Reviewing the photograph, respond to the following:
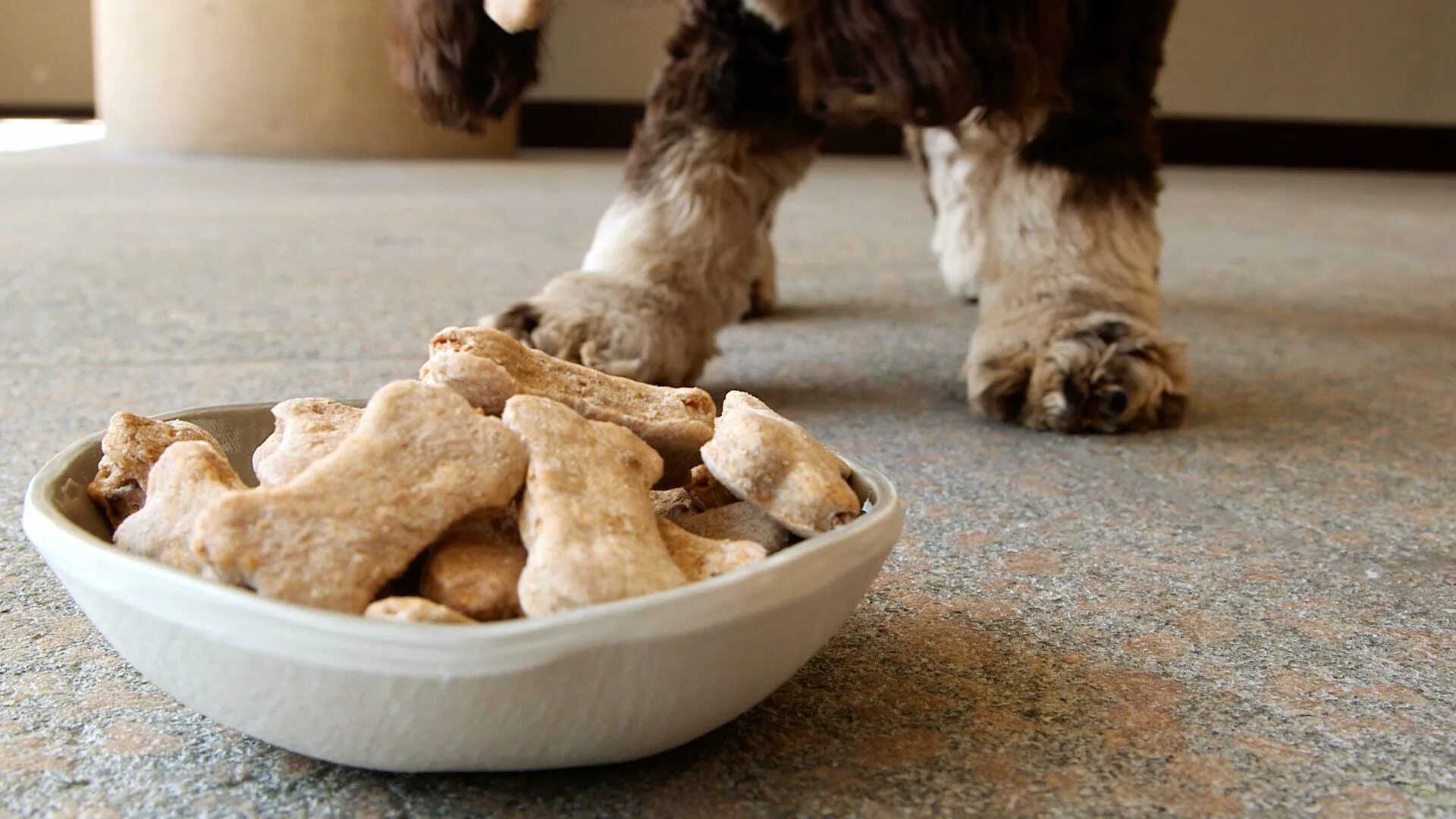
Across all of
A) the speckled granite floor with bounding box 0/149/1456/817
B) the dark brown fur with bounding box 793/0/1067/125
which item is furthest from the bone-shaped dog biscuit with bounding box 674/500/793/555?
the dark brown fur with bounding box 793/0/1067/125

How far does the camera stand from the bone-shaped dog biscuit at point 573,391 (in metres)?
0.74

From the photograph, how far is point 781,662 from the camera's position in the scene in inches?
26.6

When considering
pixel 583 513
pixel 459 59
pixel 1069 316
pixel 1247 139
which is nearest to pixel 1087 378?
pixel 1069 316

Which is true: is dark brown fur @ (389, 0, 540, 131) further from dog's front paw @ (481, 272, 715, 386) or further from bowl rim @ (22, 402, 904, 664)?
bowl rim @ (22, 402, 904, 664)

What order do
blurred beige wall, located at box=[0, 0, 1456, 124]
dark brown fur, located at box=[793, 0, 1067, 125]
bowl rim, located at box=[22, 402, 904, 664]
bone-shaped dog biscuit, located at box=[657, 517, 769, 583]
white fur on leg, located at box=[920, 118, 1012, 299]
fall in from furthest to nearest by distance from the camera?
blurred beige wall, located at box=[0, 0, 1456, 124], white fur on leg, located at box=[920, 118, 1012, 299], dark brown fur, located at box=[793, 0, 1067, 125], bone-shaped dog biscuit, located at box=[657, 517, 769, 583], bowl rim, located at box=[22, 402, 904, 664]

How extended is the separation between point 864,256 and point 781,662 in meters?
2.45

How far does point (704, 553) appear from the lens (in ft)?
2.24

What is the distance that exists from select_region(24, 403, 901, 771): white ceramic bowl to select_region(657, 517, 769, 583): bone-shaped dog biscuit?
0.03m

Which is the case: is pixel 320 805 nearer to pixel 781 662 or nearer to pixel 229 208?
pixel 781 662

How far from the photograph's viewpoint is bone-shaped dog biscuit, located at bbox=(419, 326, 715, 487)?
0.74 meters

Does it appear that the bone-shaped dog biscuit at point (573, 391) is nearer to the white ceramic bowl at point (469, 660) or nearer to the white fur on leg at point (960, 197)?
the white ceramic bowl at point (469, 660)

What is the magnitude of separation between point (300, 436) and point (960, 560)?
517 mm

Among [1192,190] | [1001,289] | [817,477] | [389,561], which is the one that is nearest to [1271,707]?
[817,477]

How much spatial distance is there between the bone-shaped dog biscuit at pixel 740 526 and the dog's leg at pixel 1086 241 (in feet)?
2.69
